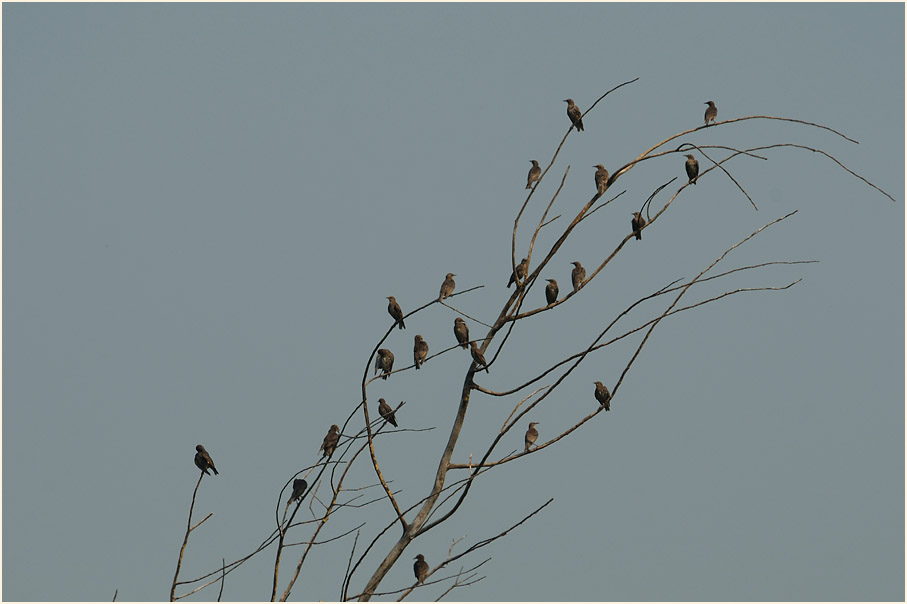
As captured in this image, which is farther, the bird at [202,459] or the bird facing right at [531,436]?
the bird facing right at [531,436]

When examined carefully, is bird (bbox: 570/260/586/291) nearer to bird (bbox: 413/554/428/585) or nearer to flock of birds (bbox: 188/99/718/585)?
flock of birds (bbox: 188/99/718/585)

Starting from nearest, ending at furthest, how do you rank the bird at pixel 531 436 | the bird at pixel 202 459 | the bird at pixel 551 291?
the bird at pixel 202 459
the bird at pixel 551 291
the bird at pixel 531 436

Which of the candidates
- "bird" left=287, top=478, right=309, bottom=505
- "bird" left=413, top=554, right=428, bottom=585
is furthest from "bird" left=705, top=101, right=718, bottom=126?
"bird" left=287, top=478, right=309, bottom=505

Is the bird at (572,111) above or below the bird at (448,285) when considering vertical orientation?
above

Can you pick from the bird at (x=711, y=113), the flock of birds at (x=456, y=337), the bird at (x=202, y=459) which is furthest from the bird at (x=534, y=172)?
the bird at (x=202, y=459)

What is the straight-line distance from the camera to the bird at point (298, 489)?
20.9ft

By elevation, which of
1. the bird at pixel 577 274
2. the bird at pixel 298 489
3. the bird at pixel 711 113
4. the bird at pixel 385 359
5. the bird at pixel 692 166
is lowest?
the bird at pixel 298 489

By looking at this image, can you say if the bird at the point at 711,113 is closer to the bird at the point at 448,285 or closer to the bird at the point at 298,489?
the bird at the point at 448,285

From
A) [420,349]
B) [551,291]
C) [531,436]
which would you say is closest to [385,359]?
[420,349]

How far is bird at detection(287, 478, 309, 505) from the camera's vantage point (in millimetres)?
6376


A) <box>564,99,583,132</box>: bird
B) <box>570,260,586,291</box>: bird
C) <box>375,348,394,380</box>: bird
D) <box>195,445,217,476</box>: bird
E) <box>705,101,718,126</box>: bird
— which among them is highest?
<box>705,101,718,126</box>: bird

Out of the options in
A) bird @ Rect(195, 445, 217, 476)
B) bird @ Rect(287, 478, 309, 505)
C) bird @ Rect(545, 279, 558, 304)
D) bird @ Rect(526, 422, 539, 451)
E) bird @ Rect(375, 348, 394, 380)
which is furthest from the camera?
bird @ Rect(526, 422, 539, 451)

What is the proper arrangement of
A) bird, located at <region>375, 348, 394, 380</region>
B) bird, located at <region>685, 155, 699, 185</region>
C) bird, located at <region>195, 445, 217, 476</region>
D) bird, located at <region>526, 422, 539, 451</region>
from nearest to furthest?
bird, located at <region>195, 445, 217, 476</region> → bird, located at <region>375, 348, 394, 380</region> → bird, located at <region>685, 155, 699, 185</region> → bird, located at <region>526, 422, 539, 451</region>

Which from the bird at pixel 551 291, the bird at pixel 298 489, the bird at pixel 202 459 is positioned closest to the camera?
the bird at pixel 298 489
